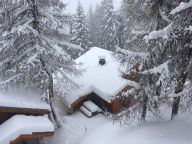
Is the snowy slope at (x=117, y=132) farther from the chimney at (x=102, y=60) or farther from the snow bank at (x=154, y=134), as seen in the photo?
the chimney at (x=102, y=60)

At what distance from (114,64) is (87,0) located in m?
79.1

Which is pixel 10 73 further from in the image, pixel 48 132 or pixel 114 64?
pixel 114 64

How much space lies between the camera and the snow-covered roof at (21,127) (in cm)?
1559

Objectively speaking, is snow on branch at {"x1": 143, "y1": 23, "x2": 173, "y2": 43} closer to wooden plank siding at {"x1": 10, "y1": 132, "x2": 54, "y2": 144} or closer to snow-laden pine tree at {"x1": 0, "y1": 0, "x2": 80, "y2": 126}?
snow-laden pine tree at {"x1": 0, "y1": 0, "x2": 80, "y2": 126}

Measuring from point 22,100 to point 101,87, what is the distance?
9.31 m

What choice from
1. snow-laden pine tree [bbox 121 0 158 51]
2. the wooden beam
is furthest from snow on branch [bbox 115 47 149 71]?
the wooden beam

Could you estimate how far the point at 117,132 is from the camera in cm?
1850

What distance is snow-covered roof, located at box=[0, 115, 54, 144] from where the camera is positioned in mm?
15586

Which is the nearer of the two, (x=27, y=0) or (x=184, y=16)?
(x=184, y=16)

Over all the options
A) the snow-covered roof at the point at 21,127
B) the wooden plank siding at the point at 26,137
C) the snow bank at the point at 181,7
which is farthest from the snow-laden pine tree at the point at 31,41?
the snow bank at the point at 181,7

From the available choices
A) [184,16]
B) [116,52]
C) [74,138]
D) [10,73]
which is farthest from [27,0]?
[74,138]

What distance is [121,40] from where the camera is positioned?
47.8 meters

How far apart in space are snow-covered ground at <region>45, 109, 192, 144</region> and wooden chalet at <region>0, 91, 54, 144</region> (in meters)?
3.48

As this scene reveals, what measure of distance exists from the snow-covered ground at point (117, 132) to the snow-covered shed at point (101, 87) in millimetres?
1380
